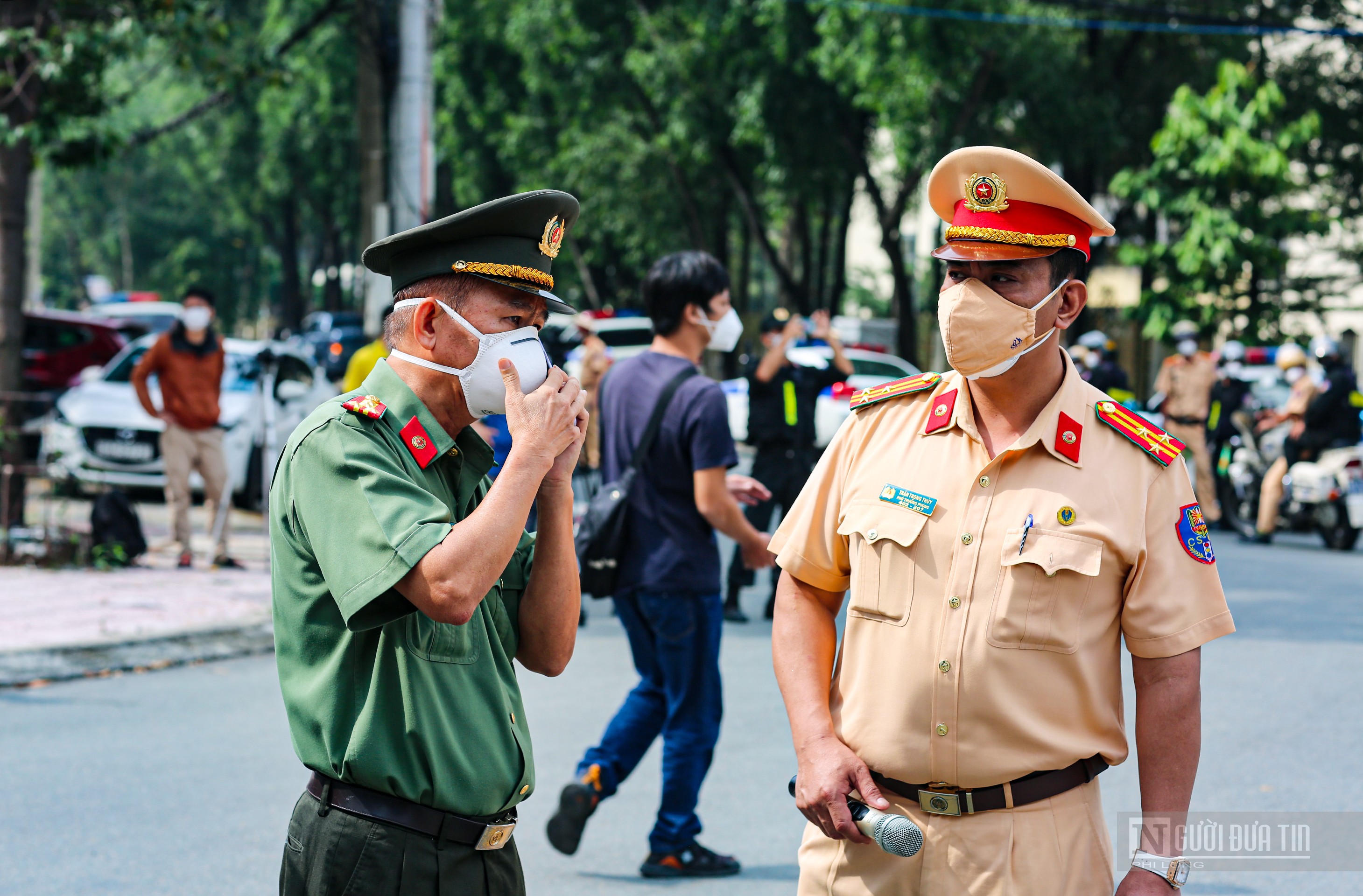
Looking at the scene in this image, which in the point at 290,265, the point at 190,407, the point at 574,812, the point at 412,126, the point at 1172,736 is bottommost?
the point at 574,812

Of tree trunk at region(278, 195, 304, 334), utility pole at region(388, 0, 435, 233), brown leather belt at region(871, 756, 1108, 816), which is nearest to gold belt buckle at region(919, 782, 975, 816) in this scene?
brown leather belt at region(871, 756, 1108, 816)

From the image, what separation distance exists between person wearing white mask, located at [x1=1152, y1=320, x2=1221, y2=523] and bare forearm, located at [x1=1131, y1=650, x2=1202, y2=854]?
12.9 metres

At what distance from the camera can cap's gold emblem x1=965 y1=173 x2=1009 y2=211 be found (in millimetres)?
2586

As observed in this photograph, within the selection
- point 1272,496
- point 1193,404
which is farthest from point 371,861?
point 1193,404

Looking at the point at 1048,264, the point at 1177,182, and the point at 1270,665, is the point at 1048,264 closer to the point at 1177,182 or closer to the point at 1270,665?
the point at 1270,665

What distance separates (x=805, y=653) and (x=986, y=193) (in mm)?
957

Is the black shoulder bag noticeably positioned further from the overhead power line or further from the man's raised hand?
the overhead power line

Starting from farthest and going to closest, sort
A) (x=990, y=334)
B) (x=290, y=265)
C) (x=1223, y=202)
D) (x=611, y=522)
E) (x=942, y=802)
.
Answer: (x=290, y=265), (x=1223, y=202), (x=611, y=522), (x=990, y=334), (x=942, y=802)

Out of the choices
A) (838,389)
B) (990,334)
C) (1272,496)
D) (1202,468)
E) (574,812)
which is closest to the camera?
(990,334)

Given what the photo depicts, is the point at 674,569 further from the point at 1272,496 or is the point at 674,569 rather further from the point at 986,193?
the point at 1272,496

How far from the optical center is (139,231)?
200 ft

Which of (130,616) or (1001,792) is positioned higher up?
(1001,792)

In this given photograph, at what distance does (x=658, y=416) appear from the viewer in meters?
4.88

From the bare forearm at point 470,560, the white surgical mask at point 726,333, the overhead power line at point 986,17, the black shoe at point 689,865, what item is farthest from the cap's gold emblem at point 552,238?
the overhead power line at point 986,17
